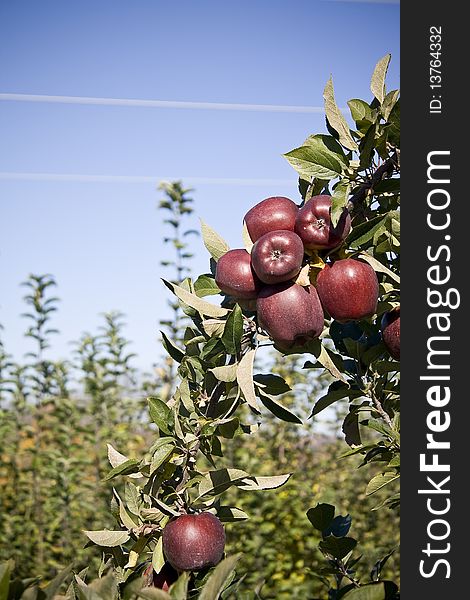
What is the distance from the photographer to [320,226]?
A: 0.90 m

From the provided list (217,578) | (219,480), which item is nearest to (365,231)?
(219,480)

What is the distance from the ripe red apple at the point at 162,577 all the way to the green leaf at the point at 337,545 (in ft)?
0.90

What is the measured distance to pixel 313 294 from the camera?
0.91 metres

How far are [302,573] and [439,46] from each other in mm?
2848

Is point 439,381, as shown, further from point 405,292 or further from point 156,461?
point 156,461

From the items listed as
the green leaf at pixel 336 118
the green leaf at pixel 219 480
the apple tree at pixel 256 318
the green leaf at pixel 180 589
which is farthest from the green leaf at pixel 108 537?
the green leaf at pixel 336 118

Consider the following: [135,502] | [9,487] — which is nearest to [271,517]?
[9,487]

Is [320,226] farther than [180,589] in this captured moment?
Yes

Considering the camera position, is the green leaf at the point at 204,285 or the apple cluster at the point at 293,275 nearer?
the apple cluster at the point at 293,275

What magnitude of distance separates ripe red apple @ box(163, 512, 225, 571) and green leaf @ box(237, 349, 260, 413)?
0.52 ft

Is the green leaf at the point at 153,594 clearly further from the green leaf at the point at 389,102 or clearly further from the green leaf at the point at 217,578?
the green leaf at the point at 389,102

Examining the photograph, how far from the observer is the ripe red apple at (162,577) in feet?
2.98

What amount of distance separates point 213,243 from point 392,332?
0.27 meters

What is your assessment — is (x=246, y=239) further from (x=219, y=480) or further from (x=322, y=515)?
(x=322, y=515)
